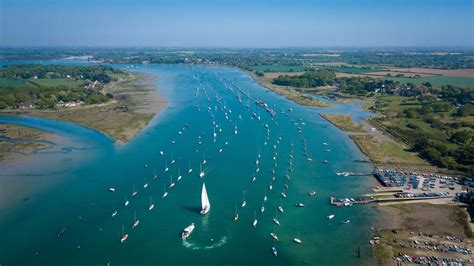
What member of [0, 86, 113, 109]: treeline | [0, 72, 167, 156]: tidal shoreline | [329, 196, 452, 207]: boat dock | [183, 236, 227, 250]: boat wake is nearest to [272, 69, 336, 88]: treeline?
[0, 72, 167, 156]: tidal shoreline

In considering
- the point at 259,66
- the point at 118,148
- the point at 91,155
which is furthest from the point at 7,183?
the point at 259,66

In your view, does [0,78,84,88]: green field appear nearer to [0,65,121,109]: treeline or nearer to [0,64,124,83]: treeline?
[0,65,121,109]: treeline

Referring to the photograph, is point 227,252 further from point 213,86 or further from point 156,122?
point 213,86

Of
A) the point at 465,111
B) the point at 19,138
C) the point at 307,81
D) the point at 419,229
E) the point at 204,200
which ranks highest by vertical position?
the point at 307,81

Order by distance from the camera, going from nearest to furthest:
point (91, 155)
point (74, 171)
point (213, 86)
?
point (74, 171), point (91, 155), point (213, 86)

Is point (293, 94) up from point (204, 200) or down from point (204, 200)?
down

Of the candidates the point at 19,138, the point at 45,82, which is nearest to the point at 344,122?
the point at 19,138

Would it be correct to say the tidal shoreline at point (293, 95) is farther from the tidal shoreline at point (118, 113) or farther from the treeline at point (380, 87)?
the tidal shoreline at point (118, 113)

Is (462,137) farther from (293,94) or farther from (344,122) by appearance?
(293,94)
